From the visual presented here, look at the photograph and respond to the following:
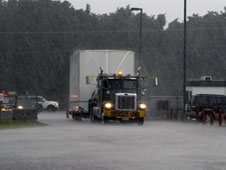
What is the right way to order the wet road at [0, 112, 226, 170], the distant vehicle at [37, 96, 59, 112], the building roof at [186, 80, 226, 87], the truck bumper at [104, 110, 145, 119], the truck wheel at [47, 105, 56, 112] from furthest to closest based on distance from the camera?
the truck wheel at [47, 105, 56, 112]
the distant vehicle at [37, 96, 59, 112]
the building roof at [186, 80, 226, 87]
the truck bumper at [104, 110, 145, 119]
the wet road at [0, 112, 226, 170]

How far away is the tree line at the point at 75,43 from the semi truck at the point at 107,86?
40.4 meters

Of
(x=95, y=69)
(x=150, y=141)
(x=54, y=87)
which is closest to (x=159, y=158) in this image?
(x=150, y=141)

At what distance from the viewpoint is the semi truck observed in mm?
33438

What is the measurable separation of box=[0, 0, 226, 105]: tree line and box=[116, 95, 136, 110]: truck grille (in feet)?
142

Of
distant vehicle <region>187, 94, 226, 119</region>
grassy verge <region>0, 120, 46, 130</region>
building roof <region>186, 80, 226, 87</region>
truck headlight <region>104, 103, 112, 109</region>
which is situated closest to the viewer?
grassy verge <region>0, 120, 46, 130</region>

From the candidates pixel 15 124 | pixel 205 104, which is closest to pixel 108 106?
pixel 15 124

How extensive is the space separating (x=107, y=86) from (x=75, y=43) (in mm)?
47872

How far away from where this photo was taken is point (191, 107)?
3928 centimetres

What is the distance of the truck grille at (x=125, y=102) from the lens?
1314 inches

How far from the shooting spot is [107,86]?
3459cm

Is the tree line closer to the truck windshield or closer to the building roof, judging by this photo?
the building roof

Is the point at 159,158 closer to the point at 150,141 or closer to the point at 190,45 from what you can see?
the point at 150,141

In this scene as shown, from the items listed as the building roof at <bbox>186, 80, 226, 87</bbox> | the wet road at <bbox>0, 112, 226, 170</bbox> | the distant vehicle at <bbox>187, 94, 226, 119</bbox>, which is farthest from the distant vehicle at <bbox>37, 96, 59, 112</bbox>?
the wet road at <bbox>0, 112, 226, 170</bbox>

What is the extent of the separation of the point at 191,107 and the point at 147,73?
5401 centimetres
